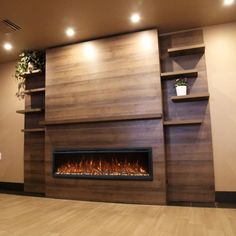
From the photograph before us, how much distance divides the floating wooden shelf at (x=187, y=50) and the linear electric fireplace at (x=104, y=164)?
150 centimetres

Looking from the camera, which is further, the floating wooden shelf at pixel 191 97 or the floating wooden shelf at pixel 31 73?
the floating wooden shelf at pixel 31 73

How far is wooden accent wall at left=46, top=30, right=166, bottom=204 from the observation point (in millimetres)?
3271

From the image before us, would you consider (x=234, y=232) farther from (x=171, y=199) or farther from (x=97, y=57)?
(x=97, y=57)

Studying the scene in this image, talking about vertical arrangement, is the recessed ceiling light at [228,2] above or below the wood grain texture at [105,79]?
above

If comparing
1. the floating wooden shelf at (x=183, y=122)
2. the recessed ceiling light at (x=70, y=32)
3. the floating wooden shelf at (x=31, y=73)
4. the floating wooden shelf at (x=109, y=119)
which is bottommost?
the floating wooden shelf at (x=183, y=122)

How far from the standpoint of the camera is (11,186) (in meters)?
4.48

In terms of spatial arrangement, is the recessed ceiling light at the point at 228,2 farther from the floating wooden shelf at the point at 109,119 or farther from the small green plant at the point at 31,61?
the small green plant at the point at 31,61

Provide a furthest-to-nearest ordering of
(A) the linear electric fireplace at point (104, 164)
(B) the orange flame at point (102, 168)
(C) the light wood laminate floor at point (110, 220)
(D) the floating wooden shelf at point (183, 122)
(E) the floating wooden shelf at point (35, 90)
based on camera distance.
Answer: (E) the floating wooden shelf at point (35, 90) < (B) the orange flame at point (102, 168) < (A) the linear electric fireplace at point (104, 164) < (D) the floating wooden shelf at point (183, 122) < (C) the light wood laminate floor at point (110, 220)

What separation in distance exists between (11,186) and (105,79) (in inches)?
115

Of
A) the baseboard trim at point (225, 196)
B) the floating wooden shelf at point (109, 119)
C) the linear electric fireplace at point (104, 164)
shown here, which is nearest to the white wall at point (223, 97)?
the baseboard trim at point (225, 196)

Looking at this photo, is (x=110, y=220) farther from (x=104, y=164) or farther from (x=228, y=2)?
(x=228, y=2)

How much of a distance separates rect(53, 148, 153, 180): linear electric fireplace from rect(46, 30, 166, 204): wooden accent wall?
82 millimetres

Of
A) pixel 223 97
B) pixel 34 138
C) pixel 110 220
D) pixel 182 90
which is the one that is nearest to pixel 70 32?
pixel 182 90

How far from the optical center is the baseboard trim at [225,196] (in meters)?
3.13
